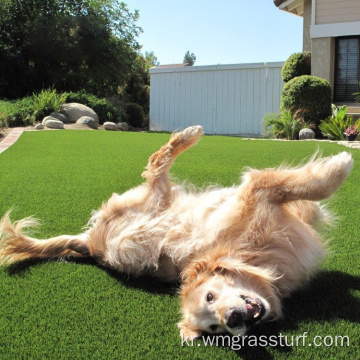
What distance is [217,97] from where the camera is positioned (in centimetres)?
1967

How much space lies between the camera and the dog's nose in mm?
1991

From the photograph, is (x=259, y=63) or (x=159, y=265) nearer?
(x=159, y=265)

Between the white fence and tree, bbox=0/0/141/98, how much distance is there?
5.52 meters

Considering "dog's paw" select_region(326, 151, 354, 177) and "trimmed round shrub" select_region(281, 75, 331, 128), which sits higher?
"trimmed round shrub" select_region(281, 75, 331, 128)

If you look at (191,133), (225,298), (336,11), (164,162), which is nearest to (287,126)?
(336,11)

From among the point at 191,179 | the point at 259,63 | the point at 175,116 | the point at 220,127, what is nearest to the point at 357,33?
the point at 259,63

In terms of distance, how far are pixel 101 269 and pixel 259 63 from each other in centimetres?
1657

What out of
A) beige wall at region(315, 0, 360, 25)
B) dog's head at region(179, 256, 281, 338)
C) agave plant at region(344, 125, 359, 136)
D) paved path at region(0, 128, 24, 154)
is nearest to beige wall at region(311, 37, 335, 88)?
beige wall at region(315, 0, 360, 25)

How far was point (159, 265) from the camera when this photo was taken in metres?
2.83

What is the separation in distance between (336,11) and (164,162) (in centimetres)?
1455

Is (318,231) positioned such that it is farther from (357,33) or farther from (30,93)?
(30,93)

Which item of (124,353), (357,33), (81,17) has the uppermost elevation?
(81,17)

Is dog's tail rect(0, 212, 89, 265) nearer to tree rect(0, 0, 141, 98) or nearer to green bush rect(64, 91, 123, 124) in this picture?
green bush rect(64, 91, 123, 124)

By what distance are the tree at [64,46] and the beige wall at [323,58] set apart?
12849 mm
